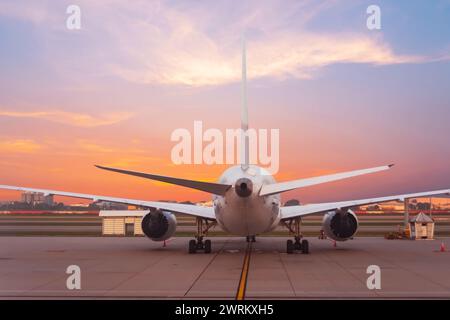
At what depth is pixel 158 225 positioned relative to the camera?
26.8 metres

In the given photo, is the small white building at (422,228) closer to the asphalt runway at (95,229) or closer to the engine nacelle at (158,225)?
the asphalt runway at (95,229)

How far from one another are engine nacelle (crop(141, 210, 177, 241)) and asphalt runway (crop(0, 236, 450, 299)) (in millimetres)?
844

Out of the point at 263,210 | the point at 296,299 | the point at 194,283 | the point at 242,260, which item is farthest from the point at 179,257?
the point at 296,299

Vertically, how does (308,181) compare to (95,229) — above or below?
above

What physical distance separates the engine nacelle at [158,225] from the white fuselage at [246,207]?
14.9 feet

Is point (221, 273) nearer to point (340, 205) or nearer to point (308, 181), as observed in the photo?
point (308, 181)

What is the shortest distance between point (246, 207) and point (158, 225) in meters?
7.47

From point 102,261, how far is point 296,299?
36.3 ft

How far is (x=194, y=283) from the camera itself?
1521 cm

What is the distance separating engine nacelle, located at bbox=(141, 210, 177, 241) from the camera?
2678cm

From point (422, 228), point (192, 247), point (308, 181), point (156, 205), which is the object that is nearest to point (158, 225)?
point (156, 205)

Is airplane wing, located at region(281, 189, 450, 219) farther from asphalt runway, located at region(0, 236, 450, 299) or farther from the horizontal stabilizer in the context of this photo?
the horizontal stabilizer

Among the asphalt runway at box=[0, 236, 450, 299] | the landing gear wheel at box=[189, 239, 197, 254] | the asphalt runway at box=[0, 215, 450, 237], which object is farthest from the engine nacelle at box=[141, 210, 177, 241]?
the asphalt runway at box=[0, 215, 450, 237]
